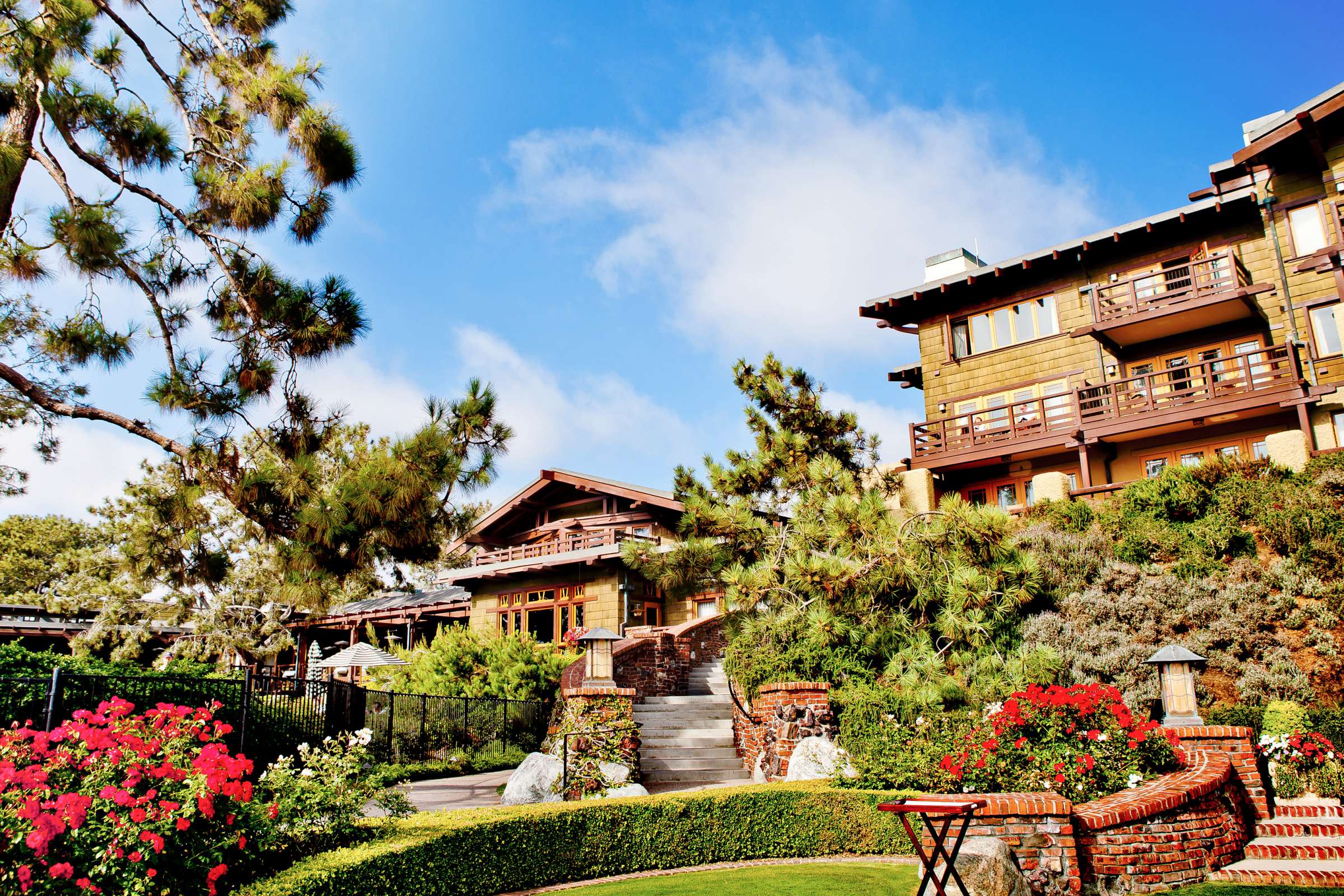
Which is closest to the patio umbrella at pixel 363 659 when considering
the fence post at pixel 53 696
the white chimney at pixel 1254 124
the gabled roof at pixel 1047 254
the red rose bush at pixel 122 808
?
the fence post at pixel 53 696

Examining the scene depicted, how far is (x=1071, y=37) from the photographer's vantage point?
1334cm

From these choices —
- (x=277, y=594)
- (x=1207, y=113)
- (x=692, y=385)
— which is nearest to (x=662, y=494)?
(x=692, y=385)

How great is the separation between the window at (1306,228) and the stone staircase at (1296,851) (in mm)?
13704

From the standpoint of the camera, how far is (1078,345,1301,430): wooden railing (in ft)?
59.7

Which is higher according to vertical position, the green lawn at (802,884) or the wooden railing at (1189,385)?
the wooden railing at (1189,385)

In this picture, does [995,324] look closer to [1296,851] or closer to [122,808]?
[1296,851]

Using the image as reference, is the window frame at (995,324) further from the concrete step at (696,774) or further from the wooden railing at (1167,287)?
the concrete step at (696,774)

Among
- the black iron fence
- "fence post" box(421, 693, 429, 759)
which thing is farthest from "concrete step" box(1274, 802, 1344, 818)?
"fence post" box(421, 693, 429, 759)

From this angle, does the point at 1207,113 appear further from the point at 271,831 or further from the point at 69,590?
the point at 69,590

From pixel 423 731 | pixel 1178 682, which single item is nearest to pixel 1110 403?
pixel 1178 682

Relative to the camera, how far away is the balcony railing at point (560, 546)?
1056 inches

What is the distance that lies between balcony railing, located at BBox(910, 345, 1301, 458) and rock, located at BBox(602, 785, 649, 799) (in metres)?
13.1

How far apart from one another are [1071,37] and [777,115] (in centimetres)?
461

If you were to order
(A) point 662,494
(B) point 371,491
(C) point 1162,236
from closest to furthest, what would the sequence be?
1. (B) point 371,491
2. (C) point 1162,236
3. (A) point 662,494
